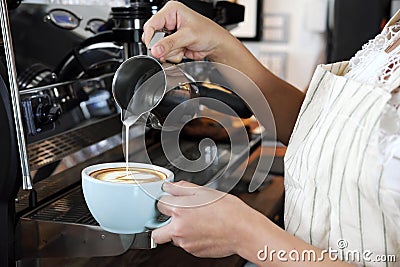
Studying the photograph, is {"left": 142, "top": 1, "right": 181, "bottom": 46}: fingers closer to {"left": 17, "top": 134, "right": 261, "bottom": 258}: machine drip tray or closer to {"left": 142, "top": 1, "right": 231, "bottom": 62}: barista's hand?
{"left": 142, "top": 1, "right": 231, "bottom": 62}: barista's hand

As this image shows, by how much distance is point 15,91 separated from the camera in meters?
0.66

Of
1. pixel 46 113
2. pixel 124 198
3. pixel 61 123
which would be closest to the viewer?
pixel 124 198

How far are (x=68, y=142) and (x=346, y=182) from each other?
0.57 m

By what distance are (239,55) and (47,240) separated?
475mm

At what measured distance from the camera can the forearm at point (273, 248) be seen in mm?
635

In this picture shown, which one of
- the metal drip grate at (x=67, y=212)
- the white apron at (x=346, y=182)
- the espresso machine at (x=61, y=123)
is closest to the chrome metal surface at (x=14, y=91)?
the espresso machine at (x=61, y=123)

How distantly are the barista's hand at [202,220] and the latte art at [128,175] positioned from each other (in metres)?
0.03

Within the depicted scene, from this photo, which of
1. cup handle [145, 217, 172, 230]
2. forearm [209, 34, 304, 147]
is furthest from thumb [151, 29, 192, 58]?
cup handle [145, 217, 172, 230]

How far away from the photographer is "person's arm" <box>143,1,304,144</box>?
0.79 m

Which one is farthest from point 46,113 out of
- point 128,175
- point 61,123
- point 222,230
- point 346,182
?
point 346,182

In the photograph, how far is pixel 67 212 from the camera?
2.62 feet

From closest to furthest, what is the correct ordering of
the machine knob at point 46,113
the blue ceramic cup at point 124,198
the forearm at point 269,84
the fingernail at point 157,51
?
the blue ceramic cup at point 124,198, the fingernail at point 157,51, the machine knob at point 46,113, the forearm at point 269,84

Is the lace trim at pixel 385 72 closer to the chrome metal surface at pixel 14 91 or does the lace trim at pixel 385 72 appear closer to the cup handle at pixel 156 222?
the cup handle at pixel 156 222

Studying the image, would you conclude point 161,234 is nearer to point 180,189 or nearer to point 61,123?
point 180,189
